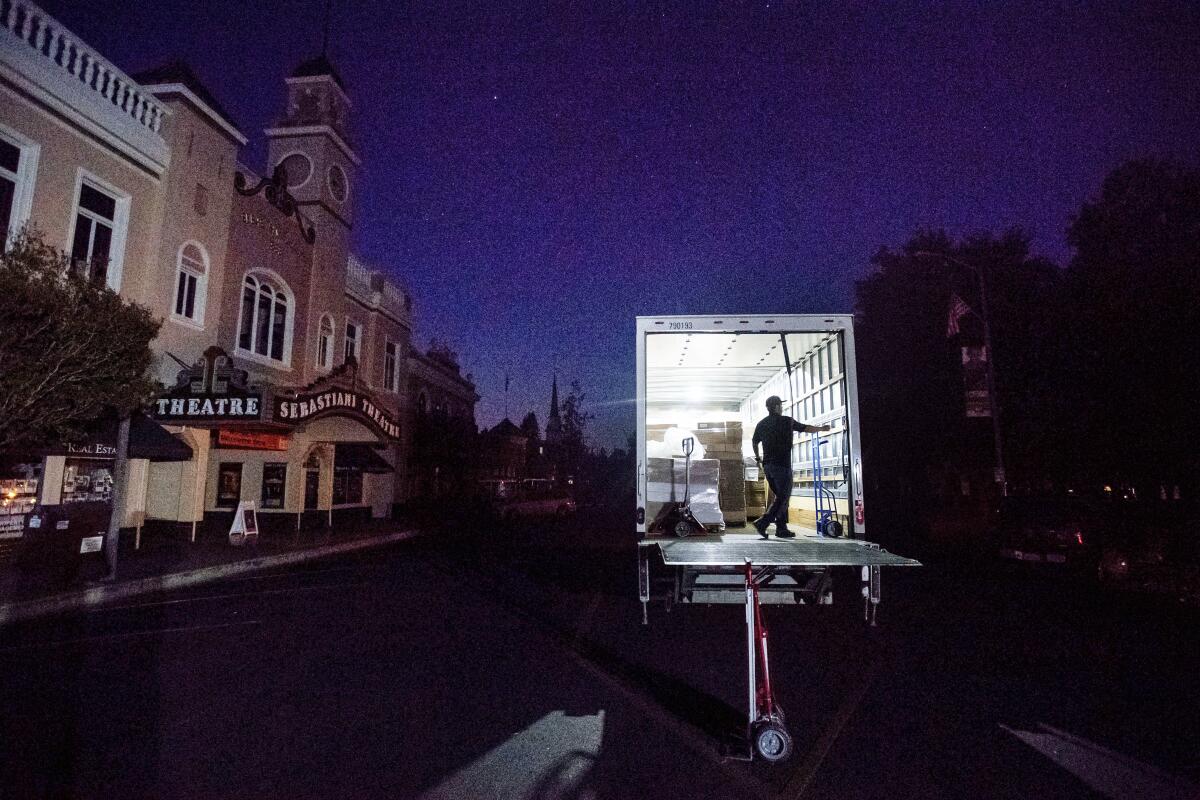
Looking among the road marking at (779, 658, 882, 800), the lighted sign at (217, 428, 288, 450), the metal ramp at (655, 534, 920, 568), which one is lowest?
the road marking at (779, 658, 882, 800)

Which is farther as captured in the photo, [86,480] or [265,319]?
[265,319]

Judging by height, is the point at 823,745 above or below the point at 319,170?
below

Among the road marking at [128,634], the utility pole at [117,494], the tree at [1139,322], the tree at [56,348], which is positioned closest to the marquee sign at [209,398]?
the utility pole at [117,494]

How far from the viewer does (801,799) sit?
3922 millimetres

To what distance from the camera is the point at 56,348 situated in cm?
968

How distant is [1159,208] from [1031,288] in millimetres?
5876

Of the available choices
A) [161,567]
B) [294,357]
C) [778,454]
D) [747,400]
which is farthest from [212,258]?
[778,454]

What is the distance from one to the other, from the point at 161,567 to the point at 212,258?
8798 millimetres

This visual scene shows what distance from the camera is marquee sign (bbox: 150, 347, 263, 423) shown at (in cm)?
1552

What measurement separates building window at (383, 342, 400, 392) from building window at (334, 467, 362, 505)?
15.1 ft

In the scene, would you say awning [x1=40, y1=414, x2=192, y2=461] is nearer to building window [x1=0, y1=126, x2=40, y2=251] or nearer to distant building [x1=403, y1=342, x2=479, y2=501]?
building window [x1=0, y1=126, x2=40, y2=251]

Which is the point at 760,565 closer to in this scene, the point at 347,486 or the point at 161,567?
the point at 161,567

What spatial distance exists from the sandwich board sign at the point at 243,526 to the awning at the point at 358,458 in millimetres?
5757

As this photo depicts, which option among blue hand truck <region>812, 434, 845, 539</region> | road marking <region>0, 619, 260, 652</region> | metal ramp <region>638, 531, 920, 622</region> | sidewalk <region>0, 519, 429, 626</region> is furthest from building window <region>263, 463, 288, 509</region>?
blue hand truck <region>812, 434, 845, 539</region>
